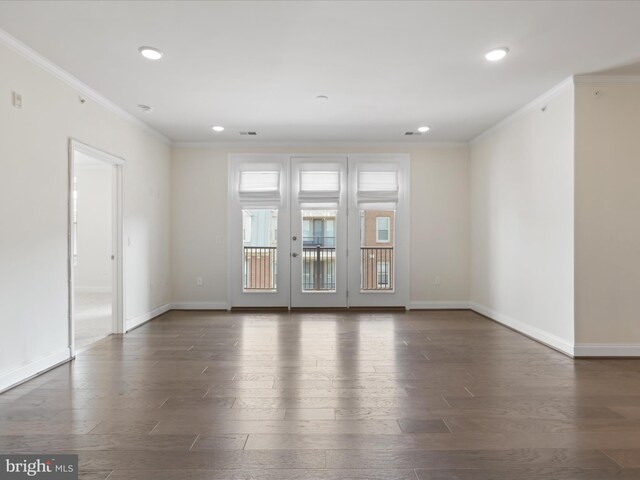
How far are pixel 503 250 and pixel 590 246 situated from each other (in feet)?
5.32

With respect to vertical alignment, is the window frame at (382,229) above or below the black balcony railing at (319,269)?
above

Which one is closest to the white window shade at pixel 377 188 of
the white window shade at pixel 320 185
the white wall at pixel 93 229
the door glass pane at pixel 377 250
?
the door glass pane at pixel 377 250

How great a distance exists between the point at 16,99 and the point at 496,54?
13.1 feet

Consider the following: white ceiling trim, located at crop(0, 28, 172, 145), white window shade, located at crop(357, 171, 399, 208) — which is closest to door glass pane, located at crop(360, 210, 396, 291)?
white window shade, located at crop(357, 171, 399, 208)

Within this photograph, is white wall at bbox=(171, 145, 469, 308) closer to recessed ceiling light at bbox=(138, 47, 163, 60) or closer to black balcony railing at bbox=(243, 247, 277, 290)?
black balcony railing at bbox=(243, 247, 277, 290)

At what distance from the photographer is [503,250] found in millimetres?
5668

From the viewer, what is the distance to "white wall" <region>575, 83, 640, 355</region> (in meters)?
4.05

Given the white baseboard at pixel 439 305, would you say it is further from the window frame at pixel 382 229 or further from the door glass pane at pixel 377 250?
the window frame at pixel 382 229

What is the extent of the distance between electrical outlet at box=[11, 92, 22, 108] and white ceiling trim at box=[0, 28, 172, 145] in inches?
13.3

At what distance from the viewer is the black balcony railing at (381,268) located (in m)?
6.89

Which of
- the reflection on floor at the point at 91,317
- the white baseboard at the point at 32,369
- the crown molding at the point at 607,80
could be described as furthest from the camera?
the reflection on floor at the point at 91,317

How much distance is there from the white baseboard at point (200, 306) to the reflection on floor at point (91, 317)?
1.02 m

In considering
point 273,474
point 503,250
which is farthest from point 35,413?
point 503,250

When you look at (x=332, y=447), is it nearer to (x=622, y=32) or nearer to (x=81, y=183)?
(x=622, y=32)
